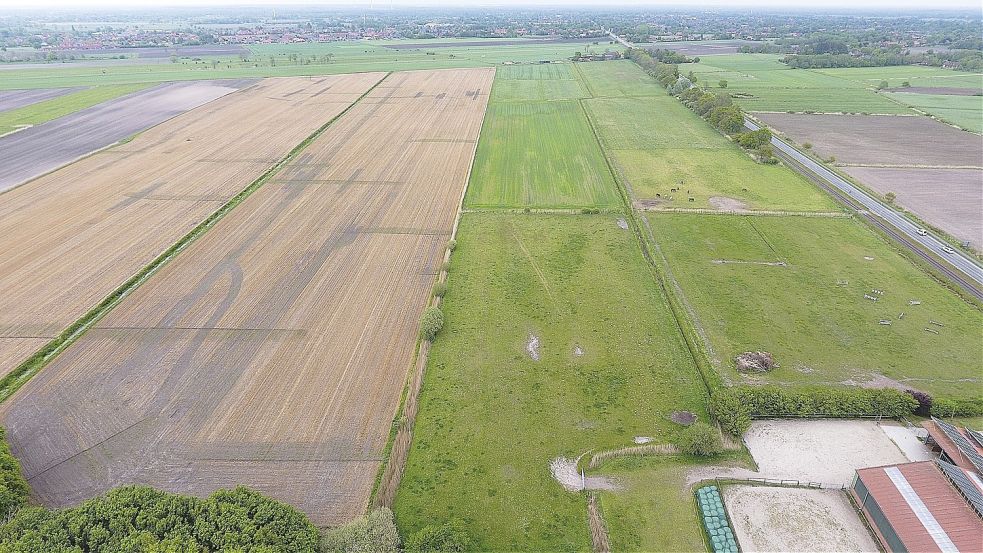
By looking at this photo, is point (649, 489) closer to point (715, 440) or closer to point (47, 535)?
point (715, 440)

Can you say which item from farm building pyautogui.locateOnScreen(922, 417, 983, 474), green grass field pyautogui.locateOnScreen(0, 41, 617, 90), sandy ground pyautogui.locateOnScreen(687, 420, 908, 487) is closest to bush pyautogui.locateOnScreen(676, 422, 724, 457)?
sandy ground pyautogui.locateOnScreen(687, 420, 908, 487)

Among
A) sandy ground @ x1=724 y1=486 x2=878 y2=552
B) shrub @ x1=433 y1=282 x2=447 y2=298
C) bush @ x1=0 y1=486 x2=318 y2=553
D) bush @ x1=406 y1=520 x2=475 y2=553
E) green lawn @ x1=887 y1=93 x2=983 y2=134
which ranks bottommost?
sandy ground @ x1=724 y1=486 x2=878 y2=552

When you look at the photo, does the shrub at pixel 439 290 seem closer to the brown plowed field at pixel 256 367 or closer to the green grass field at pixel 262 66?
the brown plowed field at pixel 256 367

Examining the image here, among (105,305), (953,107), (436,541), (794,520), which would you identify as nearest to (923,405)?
(794,520)

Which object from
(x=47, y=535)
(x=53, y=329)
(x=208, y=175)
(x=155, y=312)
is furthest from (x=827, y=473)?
(x=208, y=175)

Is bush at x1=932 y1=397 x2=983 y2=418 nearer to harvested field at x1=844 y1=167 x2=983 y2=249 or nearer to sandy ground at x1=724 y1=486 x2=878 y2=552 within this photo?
sandy ground at x1=724 y1=486 x2=878 y2=552

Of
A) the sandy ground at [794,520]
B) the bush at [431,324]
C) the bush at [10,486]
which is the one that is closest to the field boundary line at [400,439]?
the bush at [431,324]

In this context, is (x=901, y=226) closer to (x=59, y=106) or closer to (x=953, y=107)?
(x=953, y=107)
